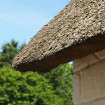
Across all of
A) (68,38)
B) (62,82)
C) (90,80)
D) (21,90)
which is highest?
(62,82)

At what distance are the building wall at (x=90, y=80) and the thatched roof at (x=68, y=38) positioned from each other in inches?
6.3

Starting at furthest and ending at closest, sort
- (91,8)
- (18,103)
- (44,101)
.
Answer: (44,101) → (18,103) → (91,8)

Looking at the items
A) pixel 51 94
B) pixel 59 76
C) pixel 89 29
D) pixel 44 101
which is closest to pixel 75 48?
pixel 89 29

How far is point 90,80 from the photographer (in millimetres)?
6230

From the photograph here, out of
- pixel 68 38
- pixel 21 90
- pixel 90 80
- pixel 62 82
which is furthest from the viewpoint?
pixel 62 82

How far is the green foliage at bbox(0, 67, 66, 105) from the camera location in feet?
67.1

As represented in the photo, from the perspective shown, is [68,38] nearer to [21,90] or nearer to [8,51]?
[21,90]

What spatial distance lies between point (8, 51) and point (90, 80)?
30.8 m

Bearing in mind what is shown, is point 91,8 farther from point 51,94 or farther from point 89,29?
point 51,94

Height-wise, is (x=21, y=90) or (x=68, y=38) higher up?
(x=21, y=90)

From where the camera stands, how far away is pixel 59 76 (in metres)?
35.9

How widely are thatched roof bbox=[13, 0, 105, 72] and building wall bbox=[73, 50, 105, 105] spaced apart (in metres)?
0.16

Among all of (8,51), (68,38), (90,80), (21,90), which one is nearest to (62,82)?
(8,51)

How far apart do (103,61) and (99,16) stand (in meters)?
0.56
